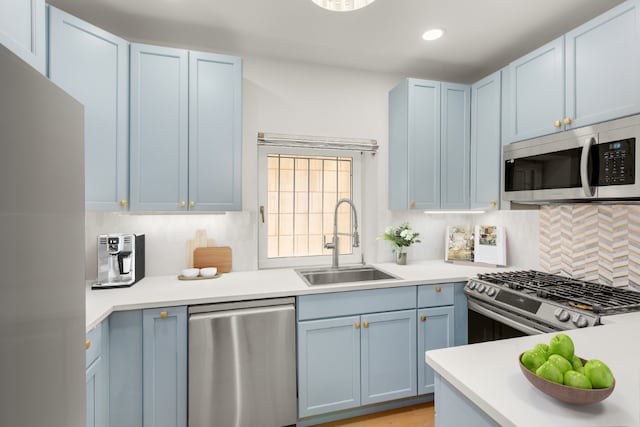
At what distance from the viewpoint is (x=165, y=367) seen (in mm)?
1648

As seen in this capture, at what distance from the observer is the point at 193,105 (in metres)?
1.98

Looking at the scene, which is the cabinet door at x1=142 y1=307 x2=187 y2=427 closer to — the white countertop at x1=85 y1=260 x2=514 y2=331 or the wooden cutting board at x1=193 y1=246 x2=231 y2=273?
the white countertop at x1=85 y1=260 x2=514 y2=331

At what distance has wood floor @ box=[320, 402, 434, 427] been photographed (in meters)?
2.01

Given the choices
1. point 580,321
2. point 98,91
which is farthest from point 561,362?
point 98,91

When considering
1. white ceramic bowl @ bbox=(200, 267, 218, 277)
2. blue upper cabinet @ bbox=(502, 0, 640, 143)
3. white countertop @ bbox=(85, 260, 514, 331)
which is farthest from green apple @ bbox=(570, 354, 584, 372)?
white ceramic bowl @ bbox=(200, 267, 218, 277)

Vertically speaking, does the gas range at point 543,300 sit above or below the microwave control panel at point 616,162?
below

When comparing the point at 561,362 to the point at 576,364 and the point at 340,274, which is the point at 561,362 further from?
the point at 340,274

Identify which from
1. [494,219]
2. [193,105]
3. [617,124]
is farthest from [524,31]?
[193,105]

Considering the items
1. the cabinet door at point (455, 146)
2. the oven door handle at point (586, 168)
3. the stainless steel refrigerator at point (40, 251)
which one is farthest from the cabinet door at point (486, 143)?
the stainless steel refrigerator at point (40, 251)

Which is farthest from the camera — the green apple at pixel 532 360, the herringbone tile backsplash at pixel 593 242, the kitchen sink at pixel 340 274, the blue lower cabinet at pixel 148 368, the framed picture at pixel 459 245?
the framed picture at pixel 459 245

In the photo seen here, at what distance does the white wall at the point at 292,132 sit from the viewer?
222cm

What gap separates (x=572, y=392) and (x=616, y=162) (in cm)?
137

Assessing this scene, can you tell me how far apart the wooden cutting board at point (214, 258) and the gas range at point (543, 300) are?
1731mm

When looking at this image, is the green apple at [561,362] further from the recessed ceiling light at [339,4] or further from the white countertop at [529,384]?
the recessed ceiling light at [339,4]
